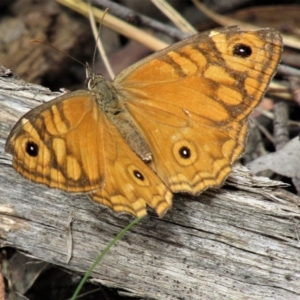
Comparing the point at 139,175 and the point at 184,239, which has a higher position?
the point at 139,175

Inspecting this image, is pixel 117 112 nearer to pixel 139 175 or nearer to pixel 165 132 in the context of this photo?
pixel 165 132

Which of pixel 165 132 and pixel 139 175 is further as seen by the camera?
pixel 165 132

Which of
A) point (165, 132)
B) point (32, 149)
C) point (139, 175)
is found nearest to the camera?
point (32, 149)

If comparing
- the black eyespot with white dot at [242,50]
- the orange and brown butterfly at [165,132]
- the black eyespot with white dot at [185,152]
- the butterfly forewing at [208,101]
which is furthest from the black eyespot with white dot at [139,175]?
the black eyespot with white dot at [242,50]

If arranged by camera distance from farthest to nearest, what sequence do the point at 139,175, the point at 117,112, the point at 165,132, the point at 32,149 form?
the point at 117,112
the point at 165,132
the point at 139,175
the point at 32,149

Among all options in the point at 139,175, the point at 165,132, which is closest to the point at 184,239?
the point at 139,175

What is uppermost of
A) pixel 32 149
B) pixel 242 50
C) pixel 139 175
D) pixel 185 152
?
pixel 242 50
